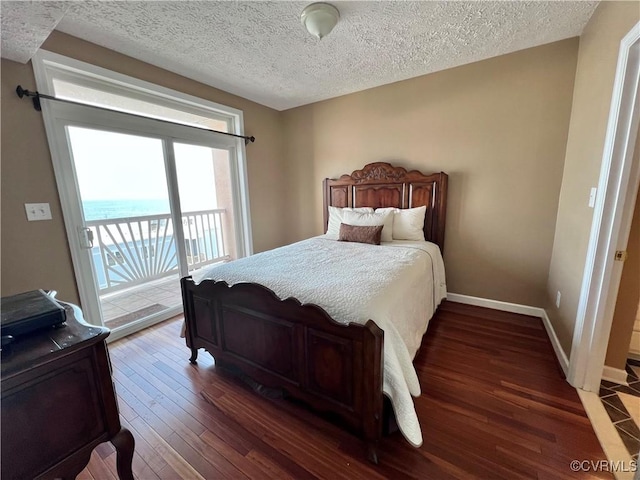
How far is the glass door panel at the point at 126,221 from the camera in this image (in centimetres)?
233

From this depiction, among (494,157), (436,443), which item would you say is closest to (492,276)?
(494,157)

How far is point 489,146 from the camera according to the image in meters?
2.63

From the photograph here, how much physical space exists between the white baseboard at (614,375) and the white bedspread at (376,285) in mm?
1137

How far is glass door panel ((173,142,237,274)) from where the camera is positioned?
9.89 feet

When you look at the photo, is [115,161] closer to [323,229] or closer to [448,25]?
[323,229]

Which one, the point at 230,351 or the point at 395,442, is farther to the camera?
the point at 230,351

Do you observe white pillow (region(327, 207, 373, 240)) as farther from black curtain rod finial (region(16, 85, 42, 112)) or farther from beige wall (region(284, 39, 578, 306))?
black curtain rod finial (region(16, 85, 42, 112))

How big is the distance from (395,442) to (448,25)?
2801 mm

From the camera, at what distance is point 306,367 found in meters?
1.46

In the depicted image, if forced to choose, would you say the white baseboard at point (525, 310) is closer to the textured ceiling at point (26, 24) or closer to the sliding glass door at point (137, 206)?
the sliding glass door at point (137, 206)

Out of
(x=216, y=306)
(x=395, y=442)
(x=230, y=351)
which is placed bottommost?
(x=395, y=442)

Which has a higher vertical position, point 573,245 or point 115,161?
point 115,161

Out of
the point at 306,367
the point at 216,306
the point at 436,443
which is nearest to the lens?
the point at 436,443

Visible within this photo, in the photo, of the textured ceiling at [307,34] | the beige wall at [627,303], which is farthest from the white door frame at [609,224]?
the textured ceiling at [307,34]
